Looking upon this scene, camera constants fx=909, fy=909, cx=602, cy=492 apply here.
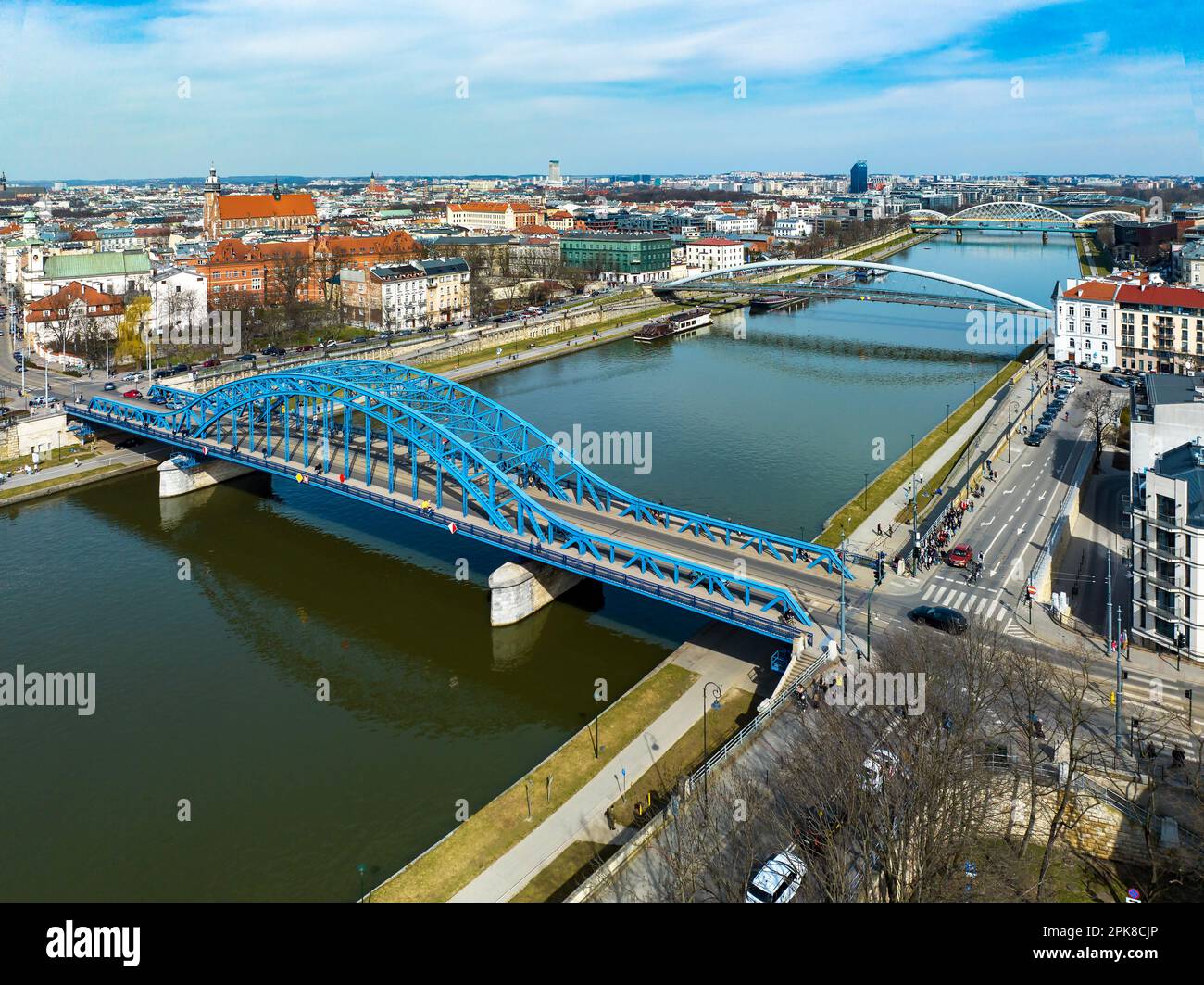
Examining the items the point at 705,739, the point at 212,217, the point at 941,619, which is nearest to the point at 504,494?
the point at 705,739

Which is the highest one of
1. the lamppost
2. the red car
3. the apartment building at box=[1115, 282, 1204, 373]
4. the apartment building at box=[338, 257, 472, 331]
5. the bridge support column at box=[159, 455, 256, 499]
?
the apartment building at box=[338, 257, 472, 331]

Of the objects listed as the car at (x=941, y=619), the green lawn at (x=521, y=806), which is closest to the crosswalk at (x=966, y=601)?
the car at (x=941, y=619)

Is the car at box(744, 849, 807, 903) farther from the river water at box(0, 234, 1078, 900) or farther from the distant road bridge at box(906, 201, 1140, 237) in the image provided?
the distant road bridge at box(906, 201, 1140, 237)

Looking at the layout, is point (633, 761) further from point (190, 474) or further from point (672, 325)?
point (672, 325)

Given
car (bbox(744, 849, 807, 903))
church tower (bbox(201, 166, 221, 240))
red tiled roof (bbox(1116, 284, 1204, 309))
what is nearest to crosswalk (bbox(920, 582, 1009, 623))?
car (bbox(744, 849, 807, 903))

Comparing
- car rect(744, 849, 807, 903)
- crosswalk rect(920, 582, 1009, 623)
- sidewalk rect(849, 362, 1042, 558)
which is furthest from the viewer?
sidewalk rect(849, 362, 1042, 558)

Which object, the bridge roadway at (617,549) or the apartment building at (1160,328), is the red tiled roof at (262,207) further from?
the apartment building at (1160,328)
